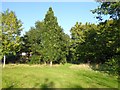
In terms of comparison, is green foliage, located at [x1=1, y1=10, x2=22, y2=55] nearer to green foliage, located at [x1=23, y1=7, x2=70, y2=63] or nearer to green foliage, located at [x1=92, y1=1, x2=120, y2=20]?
green foliage, located at [x1=23, y1=7, x2=70, y2=63]

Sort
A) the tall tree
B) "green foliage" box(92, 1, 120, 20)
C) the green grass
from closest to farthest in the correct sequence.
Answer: the green grass < "green foliage" box(92, 1, 120, 20) < the tall tree

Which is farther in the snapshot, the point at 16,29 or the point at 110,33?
the point at 16,29

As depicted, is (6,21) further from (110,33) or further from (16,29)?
(110,33)

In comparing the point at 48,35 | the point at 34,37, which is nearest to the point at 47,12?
the point at 48,35

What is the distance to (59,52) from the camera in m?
56.4

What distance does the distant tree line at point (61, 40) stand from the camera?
2603 cm

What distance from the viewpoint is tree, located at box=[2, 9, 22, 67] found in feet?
147

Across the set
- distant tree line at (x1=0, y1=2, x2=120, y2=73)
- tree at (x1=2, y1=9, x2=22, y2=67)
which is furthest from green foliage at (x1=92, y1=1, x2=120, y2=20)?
tree at (x1=2, y1=9, x2=22, y2=67)

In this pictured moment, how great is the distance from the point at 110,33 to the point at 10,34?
85.0 feet

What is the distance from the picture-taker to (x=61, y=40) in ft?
199

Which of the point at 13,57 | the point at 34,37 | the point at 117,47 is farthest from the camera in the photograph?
the point at 13,57

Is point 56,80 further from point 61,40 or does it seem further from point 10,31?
point 61,40

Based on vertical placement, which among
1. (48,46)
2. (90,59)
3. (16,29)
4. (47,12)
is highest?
(47,12)

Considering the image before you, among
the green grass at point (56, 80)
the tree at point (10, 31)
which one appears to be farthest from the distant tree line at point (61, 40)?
the green grass at point (56, 80)
